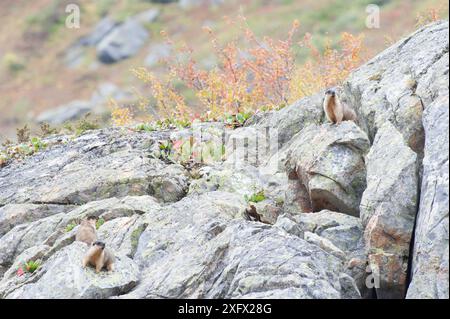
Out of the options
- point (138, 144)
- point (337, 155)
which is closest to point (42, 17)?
point (138, 144)

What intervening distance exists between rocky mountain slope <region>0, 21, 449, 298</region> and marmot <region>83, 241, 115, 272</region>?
0.17m

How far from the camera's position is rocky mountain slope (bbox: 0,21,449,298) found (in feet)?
36.8

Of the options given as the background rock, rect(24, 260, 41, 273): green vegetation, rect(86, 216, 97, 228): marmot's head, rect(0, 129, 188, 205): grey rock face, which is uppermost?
rect(0, 129, 188, 205): grey rock face

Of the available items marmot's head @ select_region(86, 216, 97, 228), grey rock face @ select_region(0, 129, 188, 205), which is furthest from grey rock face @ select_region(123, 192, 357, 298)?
grey rock face @ select_region(0, 129, 188, 205)

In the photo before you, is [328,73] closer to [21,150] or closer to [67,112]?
[21,150]

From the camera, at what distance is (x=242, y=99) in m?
25.4

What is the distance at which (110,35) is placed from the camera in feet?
250

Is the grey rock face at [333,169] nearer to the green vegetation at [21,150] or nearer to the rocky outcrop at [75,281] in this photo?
the rocky outcrop at [75,281]

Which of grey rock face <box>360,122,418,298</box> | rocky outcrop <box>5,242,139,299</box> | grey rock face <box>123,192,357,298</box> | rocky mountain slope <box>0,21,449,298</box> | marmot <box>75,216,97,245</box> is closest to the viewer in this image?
grey rock face <box>123,192,357,298</box>

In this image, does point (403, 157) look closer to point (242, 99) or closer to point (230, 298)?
point (230, 298)

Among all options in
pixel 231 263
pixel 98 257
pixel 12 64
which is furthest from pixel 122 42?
pixel 231 263

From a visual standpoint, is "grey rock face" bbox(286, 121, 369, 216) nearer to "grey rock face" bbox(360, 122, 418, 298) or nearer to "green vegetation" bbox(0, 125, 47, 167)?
"grey rock face" bbox(360, 122, 418, 298)

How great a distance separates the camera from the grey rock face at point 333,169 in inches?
544
